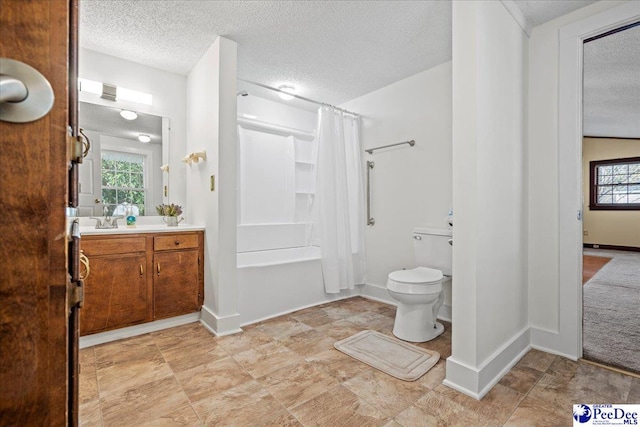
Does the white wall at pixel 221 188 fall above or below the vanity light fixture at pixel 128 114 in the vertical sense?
below

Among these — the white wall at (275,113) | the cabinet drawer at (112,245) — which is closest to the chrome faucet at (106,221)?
the cabinet drawer at (112,245)

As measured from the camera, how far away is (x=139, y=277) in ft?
7.90

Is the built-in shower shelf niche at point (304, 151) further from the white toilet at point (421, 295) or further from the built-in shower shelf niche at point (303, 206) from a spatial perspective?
the white toilet at point (421, 295)

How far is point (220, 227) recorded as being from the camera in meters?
2.44

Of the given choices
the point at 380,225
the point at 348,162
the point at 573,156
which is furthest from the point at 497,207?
the point at 348,162

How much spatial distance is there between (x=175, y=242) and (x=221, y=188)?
24.5 inches

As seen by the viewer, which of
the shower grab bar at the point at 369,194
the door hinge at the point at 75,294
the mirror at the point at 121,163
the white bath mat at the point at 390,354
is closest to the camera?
the door hinge at the point at 75,294

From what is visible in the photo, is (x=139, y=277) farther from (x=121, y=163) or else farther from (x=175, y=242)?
(x=121, y=163)

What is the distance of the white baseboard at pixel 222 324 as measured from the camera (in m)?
2.40

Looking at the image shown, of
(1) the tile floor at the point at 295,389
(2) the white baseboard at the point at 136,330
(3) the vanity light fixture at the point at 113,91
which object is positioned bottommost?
(1) the tile floor at the point at 295,389

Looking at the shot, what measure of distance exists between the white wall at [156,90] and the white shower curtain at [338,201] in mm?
1385

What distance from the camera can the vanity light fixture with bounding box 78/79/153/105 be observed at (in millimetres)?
2654

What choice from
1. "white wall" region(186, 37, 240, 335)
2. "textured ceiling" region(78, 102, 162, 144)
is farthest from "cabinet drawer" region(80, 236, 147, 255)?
"textured ceiling" region(78, 102, 162, 144)

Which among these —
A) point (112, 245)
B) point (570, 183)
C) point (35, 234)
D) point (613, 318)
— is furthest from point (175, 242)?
point (613, 318)
